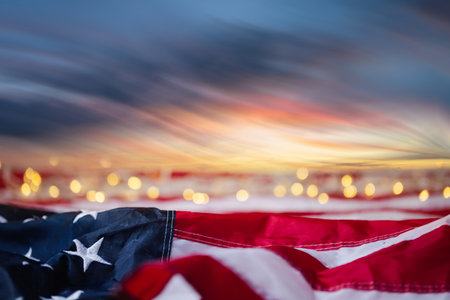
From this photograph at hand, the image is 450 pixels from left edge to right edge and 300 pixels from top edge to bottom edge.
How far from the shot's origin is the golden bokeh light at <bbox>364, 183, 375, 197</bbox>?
1361 millimetres

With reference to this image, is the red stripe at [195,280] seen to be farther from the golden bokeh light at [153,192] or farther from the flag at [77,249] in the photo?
the golden bokeh light at [153,192]

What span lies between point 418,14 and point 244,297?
99 cm

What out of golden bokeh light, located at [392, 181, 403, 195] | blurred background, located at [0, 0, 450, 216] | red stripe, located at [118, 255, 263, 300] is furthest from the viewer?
golden bokeh light, located at [392, 181, 403, 195]

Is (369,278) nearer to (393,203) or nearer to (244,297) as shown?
(244,297)

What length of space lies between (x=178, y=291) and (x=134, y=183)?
2.86 ft

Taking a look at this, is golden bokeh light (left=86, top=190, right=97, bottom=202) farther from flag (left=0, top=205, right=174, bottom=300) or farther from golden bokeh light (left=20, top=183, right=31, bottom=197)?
flag (left=0, top=205, right=174, bottom=300)

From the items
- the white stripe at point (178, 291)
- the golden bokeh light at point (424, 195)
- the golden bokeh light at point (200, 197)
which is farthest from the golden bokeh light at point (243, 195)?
the white stripe at point (178, 291)

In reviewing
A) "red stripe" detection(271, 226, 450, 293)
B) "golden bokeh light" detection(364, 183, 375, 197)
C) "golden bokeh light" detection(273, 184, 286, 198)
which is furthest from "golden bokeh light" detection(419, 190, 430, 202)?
"red stripe" detection(271, 226, 450, 293)

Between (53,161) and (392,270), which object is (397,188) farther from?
(53,161)

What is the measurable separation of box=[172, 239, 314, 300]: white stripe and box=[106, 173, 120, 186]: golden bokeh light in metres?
0.84

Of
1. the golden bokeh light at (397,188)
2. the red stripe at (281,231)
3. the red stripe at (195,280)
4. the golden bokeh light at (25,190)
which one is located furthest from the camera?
the golden bokeh light at (25,190)

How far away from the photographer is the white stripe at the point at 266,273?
63 centimetres

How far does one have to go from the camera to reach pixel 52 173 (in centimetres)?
143

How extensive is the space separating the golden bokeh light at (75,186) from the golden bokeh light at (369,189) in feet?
3.09
